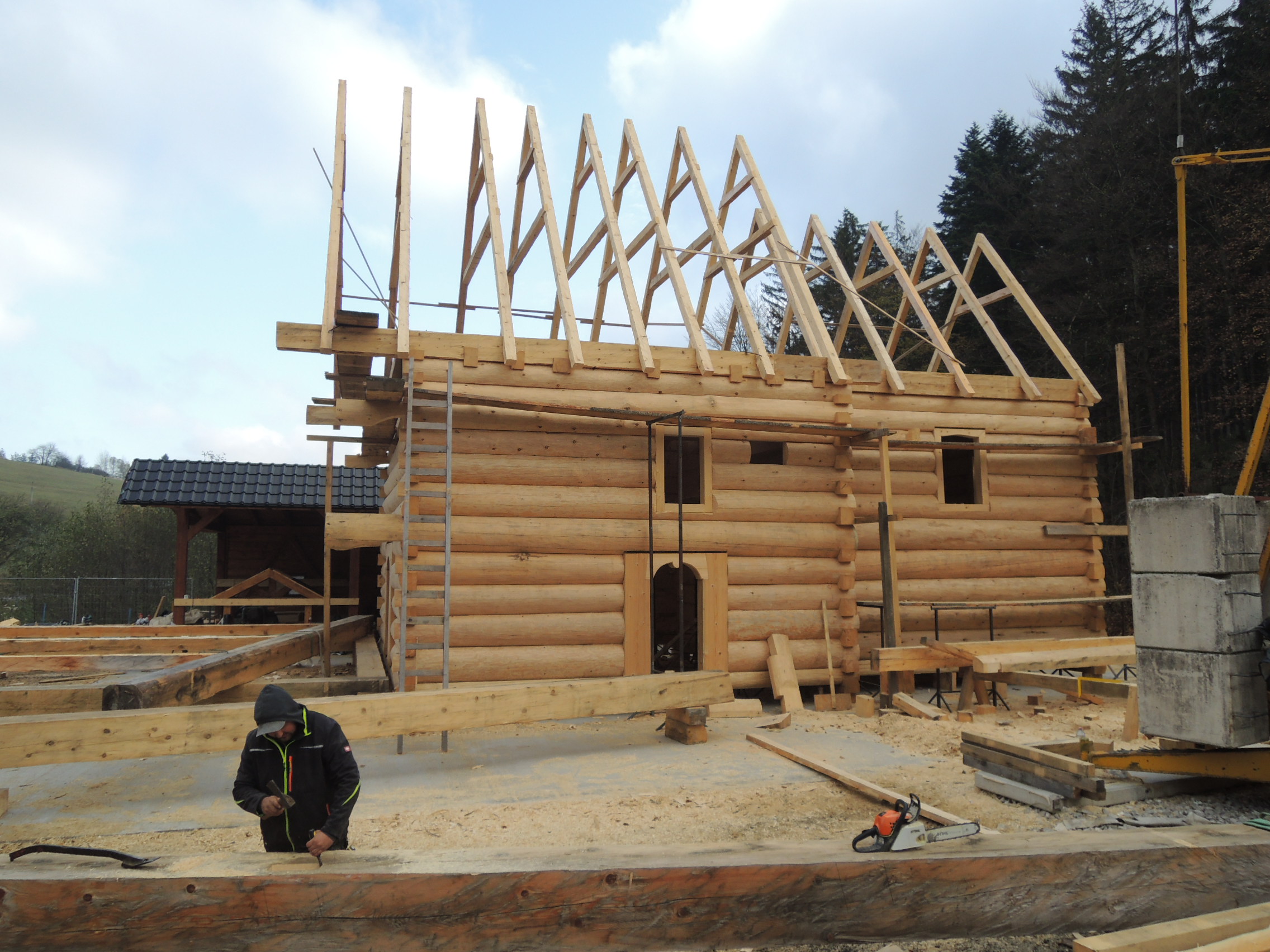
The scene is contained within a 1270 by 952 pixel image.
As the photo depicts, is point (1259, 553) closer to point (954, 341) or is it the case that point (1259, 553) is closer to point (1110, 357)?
point (1110, 357)

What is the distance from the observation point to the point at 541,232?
12648mm

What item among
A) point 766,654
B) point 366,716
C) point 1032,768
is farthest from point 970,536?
point 366,716

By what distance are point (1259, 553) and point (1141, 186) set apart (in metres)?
20.5

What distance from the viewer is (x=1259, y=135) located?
1970 centimetres

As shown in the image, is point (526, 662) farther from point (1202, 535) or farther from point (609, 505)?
point (1202, 535)

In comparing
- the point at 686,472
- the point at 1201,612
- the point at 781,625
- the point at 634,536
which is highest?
the point at 686,472

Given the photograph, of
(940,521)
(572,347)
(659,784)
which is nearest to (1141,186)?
(940,521)

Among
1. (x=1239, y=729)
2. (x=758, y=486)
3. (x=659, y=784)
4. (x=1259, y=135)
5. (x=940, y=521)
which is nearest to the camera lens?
(x=1239, y=729)

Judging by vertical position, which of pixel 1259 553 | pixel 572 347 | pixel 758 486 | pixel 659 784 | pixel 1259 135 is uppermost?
pixel 1259 135

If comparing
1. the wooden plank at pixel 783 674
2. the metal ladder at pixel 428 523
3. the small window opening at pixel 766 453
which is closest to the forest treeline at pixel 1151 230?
the small window opening at pixel 766 453

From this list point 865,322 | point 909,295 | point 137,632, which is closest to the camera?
point 137,632

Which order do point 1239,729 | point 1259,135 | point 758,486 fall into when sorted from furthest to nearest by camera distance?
point 1259,135
point 758,486
point 1239,729

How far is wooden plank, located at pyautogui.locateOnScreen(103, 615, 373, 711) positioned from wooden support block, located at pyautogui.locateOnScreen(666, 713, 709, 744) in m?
4.57

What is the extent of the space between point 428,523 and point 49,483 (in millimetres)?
76092
